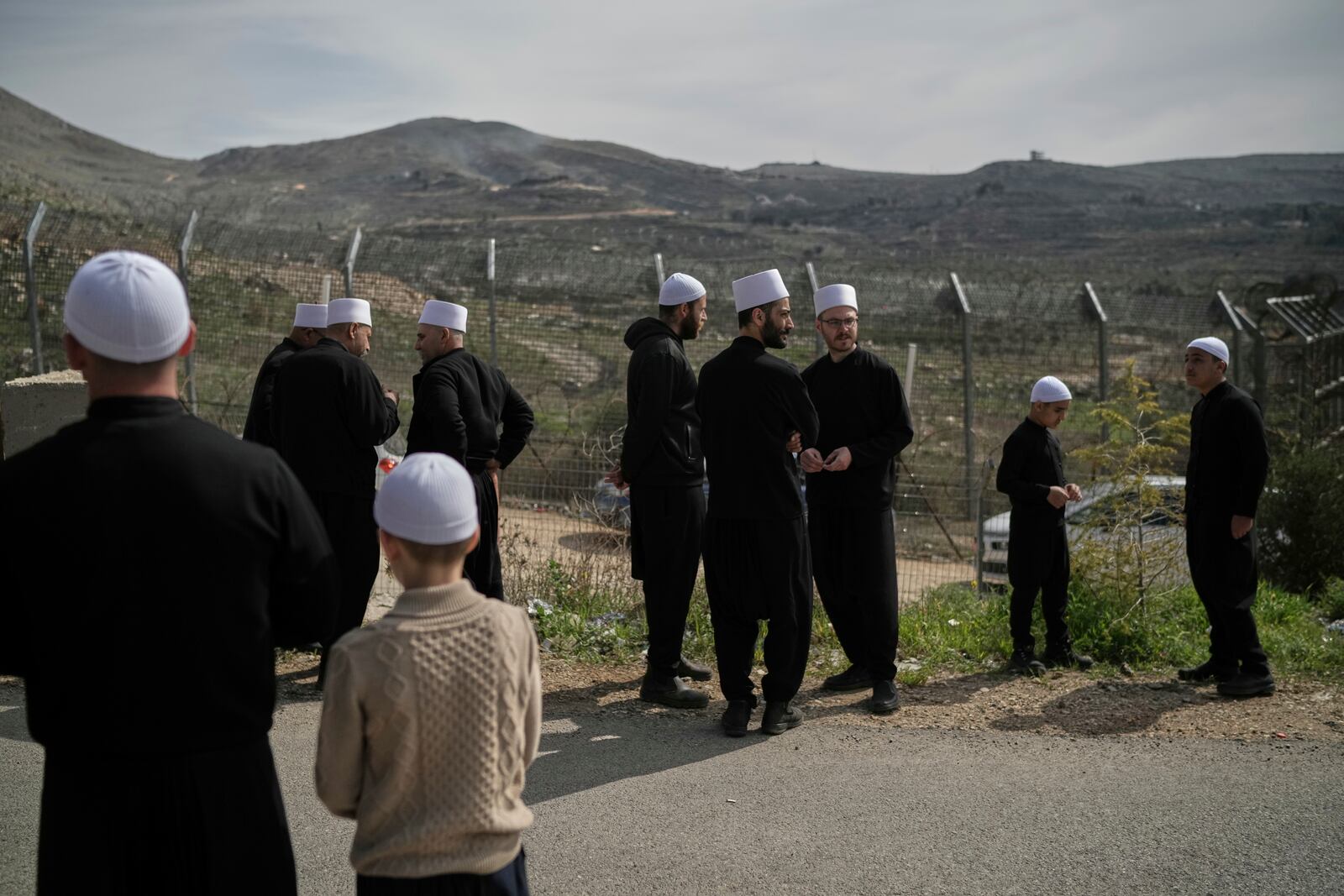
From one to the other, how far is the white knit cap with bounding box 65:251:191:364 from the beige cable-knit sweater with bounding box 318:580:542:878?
2.47ft

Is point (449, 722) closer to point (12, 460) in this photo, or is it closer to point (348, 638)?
point (348, 638)

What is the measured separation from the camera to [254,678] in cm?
266

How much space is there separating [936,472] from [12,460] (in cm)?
1307

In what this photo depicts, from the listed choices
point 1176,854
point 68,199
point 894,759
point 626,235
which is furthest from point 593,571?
point 626,235

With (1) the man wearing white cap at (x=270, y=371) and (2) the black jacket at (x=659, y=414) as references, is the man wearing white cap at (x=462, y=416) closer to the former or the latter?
(2) the black jacket at (x=659, y=414)

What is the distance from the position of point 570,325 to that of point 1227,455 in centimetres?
975

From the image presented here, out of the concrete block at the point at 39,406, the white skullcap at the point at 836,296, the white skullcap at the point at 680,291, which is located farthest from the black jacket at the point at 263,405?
the white skullcap at the point at 836,296

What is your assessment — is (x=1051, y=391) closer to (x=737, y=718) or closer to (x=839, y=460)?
(x=839, y=460)

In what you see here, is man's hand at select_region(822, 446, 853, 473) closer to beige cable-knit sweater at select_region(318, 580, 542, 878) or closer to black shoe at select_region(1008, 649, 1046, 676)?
black shoe at select_region(1008, 649, 1046, 676)

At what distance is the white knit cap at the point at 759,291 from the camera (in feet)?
19.9

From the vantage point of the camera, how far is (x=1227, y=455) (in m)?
6.48

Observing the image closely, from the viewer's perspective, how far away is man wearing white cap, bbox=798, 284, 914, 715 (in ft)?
20.9

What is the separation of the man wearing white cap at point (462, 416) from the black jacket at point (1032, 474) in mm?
2842

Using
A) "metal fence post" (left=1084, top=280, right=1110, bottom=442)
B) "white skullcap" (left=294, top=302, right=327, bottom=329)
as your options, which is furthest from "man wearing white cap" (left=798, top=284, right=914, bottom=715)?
"metal fence post" (left=1084, top=280, right=1110, bottom=442)
